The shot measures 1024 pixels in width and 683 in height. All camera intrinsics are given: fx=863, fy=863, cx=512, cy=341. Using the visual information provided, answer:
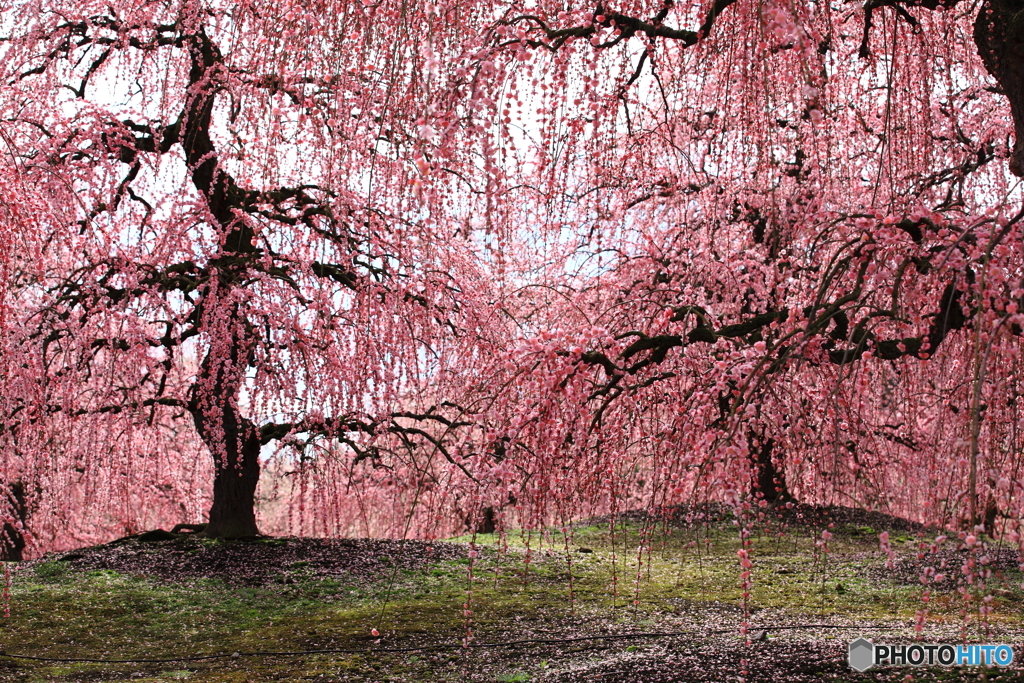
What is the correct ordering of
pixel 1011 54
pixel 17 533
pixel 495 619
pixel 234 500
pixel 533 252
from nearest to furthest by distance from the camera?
pixel 1011 54, pixel 495 619, pixel 533 252, pixel 234 500, pixel 17 533

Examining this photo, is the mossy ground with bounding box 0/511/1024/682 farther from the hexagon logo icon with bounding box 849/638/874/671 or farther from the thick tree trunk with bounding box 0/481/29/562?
the thick tree trunk with bounding box 0/481/29/562

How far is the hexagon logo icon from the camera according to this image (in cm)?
446

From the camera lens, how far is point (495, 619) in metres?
6.53

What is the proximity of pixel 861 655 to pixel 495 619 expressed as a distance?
2809mm

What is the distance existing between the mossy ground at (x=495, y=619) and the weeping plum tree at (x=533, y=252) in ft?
2.69

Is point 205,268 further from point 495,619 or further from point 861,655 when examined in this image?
point 861,655

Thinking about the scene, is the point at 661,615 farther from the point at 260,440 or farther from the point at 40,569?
the point at 40,569

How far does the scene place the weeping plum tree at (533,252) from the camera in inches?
148

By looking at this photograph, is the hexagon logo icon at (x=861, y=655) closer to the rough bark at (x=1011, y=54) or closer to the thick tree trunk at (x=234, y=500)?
the rough bark at (x=1011, y=54)

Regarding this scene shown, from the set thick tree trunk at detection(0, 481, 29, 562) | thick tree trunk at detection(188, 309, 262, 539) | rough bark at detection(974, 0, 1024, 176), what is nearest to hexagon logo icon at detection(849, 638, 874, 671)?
rough bark at detection(974, 0, 1024, 176)

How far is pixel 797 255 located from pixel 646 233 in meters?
1.93

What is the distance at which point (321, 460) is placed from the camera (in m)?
8.48

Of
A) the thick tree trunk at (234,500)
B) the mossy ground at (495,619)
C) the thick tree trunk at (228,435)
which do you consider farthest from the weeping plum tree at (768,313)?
the thick tree trunk at (234,500)

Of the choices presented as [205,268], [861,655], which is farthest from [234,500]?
[861,655]
